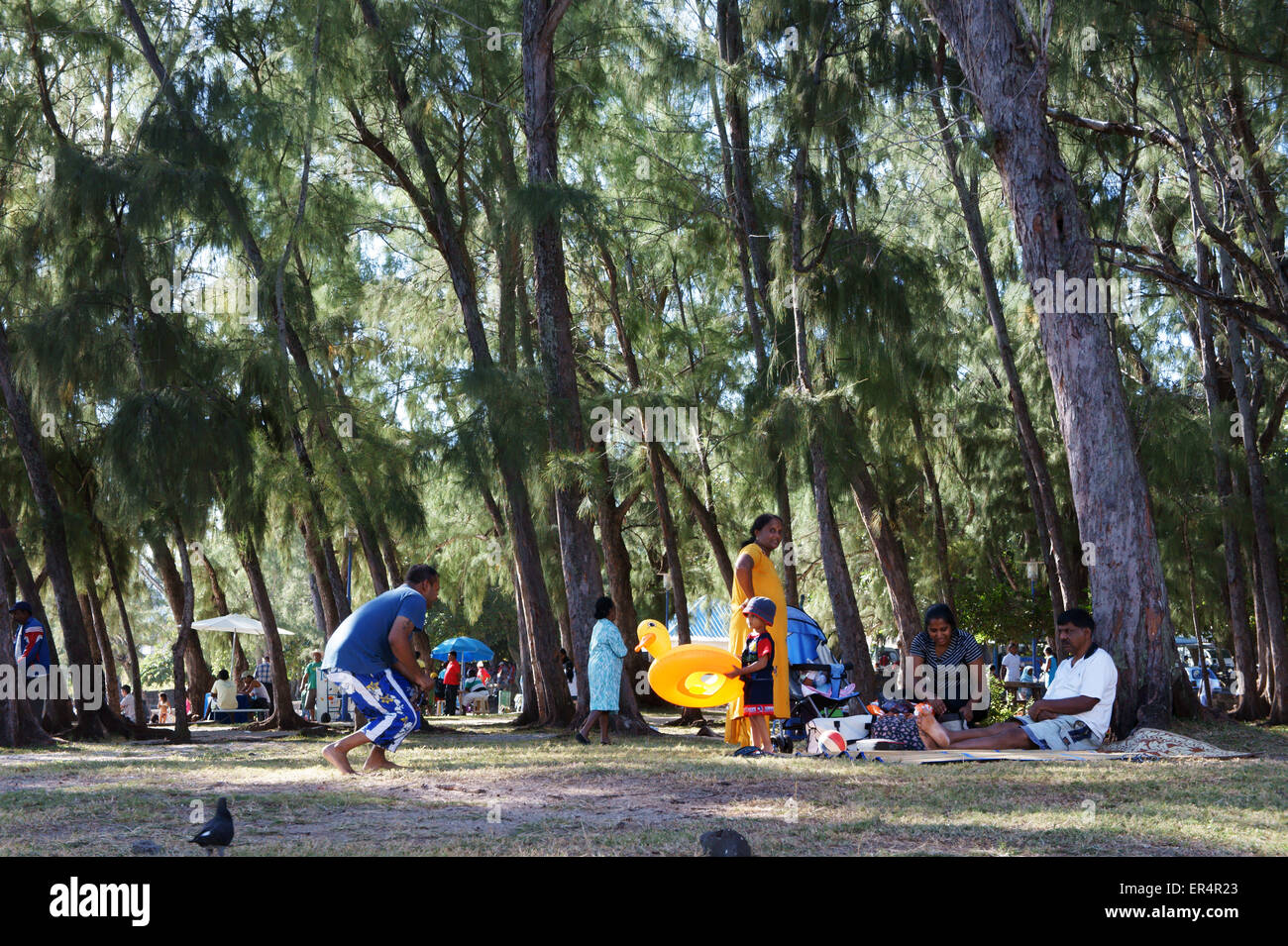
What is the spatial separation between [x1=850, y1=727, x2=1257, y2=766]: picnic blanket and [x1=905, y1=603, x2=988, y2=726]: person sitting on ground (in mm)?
566

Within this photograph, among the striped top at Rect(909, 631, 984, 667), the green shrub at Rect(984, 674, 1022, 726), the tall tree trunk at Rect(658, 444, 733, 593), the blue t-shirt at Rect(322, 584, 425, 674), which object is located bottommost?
the green shrub at Rect(984, 674, 1022, 726)

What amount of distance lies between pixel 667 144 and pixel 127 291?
6.97 m

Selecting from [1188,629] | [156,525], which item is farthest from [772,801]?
[1188,629]

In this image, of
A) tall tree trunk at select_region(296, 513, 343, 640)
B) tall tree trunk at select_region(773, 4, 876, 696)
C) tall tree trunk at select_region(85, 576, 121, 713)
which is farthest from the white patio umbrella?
tall tree trunk at select_region(773, 4, 876, 696)

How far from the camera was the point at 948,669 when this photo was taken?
26.4 ft

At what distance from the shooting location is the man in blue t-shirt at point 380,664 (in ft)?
22.8

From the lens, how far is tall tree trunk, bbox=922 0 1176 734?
8.56 metres

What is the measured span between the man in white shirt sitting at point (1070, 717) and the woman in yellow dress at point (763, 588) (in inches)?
48.0

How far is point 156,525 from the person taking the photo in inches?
577

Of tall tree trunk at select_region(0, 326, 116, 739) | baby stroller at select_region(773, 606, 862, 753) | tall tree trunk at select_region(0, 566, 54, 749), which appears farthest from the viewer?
tall tree trunk at select_region(0, 326, 116, 739)

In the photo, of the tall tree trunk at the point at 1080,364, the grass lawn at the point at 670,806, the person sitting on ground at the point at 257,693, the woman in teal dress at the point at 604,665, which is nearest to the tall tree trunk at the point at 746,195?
the woman in teal dress at the point at 604,665

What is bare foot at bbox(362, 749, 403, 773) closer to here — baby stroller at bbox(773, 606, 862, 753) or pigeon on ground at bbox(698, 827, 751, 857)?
baby stroller at bbox(773, 606, 862, 753)

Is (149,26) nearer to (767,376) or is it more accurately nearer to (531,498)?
(531,498)

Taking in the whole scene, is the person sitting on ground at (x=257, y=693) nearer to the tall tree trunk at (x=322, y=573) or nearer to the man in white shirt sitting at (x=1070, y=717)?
the tall tree trunk at (x=322, y=573)
